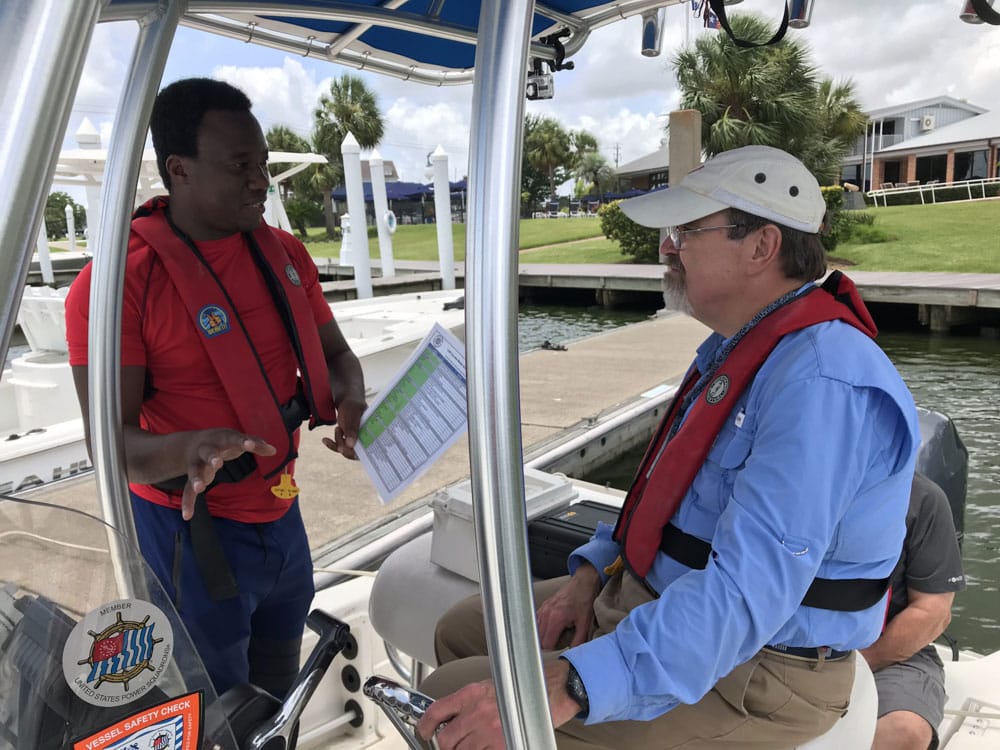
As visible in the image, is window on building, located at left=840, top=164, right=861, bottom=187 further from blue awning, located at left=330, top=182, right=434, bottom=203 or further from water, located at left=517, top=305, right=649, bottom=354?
water, located at left=517, top=305, right=649, bottom=354

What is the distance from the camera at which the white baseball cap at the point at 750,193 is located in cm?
150

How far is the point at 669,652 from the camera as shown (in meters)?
1.21

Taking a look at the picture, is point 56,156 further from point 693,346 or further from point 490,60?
point 693,346

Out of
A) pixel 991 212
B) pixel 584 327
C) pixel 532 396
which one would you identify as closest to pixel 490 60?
pixel 532 396

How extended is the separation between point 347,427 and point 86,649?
3.79 feet

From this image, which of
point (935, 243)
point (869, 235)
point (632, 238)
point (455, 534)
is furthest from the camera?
point (632, 238)

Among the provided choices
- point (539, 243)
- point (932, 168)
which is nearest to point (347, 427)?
point (539, 243)

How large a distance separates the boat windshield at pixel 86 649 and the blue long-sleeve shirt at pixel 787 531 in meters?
0.56

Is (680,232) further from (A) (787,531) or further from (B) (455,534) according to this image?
(B) (455,534)

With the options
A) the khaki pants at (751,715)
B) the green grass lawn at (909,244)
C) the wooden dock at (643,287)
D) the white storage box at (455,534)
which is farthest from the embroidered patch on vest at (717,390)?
the green grass lawn at (909,244)

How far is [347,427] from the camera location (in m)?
2.02

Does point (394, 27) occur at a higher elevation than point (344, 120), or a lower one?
lower

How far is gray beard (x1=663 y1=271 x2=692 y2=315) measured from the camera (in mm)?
1651

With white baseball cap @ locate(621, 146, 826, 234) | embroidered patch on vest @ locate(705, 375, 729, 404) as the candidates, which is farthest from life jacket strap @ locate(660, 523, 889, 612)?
white baseball cap @ locate(621, 146, 826, 234)
